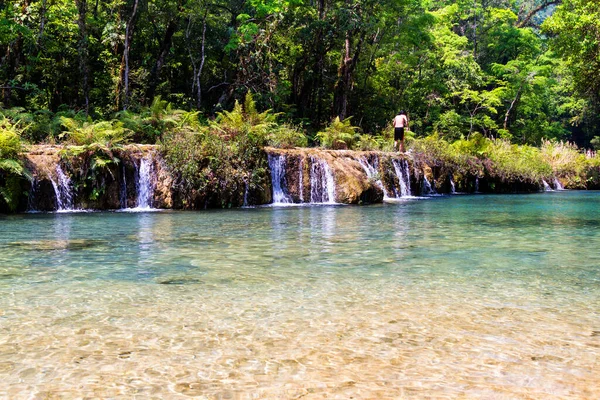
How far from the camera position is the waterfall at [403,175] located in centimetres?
2202

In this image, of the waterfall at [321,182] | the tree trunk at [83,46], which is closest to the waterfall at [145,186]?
the waterfall at [321,182]

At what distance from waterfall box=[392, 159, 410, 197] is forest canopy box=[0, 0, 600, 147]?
6.44m

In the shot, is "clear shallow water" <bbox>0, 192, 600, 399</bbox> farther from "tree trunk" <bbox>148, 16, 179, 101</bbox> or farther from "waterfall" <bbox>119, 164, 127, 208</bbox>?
"tree trunk" <bbox>148, 16, 179, 101</bbox>

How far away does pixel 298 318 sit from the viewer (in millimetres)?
3986

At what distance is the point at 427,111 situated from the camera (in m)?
35.9

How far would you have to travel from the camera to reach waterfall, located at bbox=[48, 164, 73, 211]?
562 inches

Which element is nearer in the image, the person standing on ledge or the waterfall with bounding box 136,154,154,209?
the waterfall with bounding box 136,154,154,209

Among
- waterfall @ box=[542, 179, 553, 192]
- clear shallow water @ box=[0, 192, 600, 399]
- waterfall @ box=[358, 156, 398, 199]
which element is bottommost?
clear shallow water @ box=[0, 192, 600, 399]

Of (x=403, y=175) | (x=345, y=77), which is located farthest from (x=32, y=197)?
(x=345, y=77)

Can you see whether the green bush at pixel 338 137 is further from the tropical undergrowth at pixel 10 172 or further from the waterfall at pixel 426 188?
the tropical undergrowth at pixel 10 172

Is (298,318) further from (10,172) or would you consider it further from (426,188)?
(426,188)

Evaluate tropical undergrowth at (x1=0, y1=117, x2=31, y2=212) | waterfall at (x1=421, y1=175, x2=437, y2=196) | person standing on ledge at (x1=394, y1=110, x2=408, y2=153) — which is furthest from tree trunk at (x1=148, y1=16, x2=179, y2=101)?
waterfall at (x1=421, y1=175, x2=437, y2=196)

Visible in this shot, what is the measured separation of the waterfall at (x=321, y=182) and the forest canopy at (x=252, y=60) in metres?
5.95

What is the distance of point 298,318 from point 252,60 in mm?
23021
